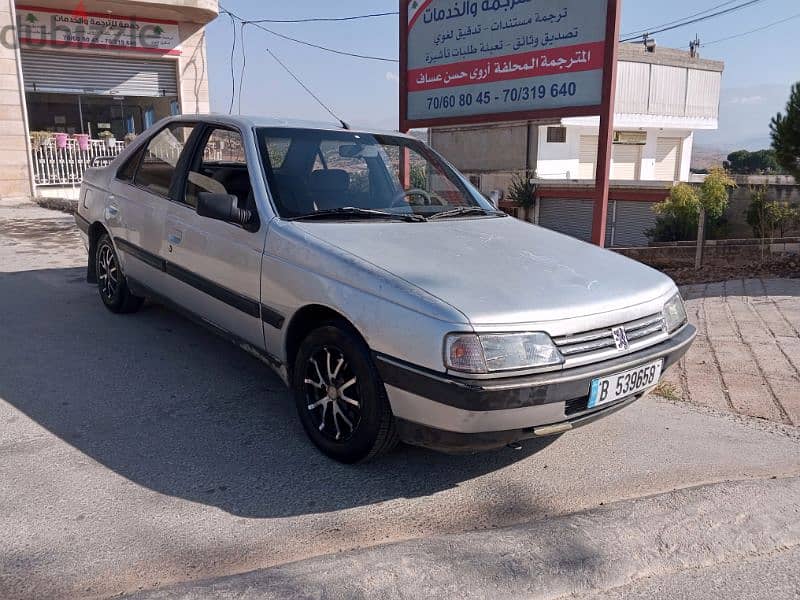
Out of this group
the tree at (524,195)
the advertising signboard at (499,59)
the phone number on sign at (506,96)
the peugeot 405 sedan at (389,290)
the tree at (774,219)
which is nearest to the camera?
the peugeot 405 sedan at (389,290)

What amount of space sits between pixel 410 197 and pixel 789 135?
6.64m

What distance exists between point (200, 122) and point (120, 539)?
2959 millimetres

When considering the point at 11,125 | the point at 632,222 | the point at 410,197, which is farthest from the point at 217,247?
the point at 632,222

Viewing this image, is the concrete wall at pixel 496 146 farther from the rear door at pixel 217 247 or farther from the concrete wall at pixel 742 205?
the rear door at pixel 217 247

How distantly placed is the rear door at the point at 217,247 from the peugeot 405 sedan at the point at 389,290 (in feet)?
0.04

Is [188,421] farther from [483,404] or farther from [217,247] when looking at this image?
[483,404]

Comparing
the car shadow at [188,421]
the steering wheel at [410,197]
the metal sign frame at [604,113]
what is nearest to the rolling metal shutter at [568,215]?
the metal sign frame at [604,113]

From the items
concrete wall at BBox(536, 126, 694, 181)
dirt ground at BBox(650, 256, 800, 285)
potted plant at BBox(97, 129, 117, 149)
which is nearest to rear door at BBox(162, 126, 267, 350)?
dirt ground at BBox(650, 256, 800, 285)

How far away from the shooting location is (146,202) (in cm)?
486

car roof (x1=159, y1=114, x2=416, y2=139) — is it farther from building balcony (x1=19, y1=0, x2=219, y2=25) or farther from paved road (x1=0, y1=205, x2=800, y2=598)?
building balcony (x1=19, y1=0, x2=219, y2=25)

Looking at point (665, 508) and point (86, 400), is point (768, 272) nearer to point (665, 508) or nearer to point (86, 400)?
point (665, 508)

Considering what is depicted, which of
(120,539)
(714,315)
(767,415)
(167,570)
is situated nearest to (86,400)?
(120,539)

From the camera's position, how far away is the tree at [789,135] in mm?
8461

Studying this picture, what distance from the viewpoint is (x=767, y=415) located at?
4094 mm
